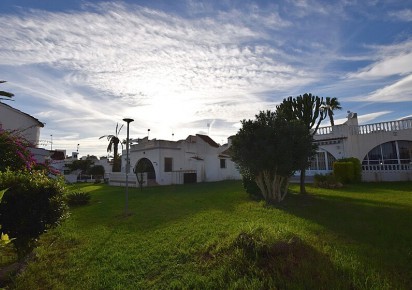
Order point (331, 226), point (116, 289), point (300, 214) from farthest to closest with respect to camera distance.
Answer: point (300, 214)
point (331, 226)
point (116, 289)

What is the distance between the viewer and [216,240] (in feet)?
20.1

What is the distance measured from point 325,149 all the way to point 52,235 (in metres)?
23.2

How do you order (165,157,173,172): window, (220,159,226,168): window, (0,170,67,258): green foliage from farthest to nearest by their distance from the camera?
(220,159,226,168): window, (165,157,173,172): window, (0,170,67,258): green foliage

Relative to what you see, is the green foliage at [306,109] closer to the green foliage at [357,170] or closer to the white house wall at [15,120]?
the green foliage at [357,170]

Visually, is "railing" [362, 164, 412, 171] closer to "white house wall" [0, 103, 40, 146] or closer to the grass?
the grass

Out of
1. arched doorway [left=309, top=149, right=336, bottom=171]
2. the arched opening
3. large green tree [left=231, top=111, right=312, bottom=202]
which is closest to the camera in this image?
large green tree [left=231, top=111, right=312, bottom=202]

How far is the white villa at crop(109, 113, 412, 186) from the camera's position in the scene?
1948 cm

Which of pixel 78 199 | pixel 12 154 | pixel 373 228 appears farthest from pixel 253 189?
pixel 12 154

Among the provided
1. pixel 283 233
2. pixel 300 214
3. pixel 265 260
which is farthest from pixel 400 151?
pixel 265 260

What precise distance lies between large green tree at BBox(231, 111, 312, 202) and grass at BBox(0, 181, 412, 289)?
2.97m

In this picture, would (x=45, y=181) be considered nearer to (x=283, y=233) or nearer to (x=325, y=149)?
(x=283, y=233)

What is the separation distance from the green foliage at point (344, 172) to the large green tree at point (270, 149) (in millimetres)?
9005

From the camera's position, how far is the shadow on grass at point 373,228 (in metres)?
4.37

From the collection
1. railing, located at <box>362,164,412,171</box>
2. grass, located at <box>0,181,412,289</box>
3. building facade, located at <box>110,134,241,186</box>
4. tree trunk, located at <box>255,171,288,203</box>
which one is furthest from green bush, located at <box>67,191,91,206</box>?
railing, located at <box>362,164,412,171</box>
